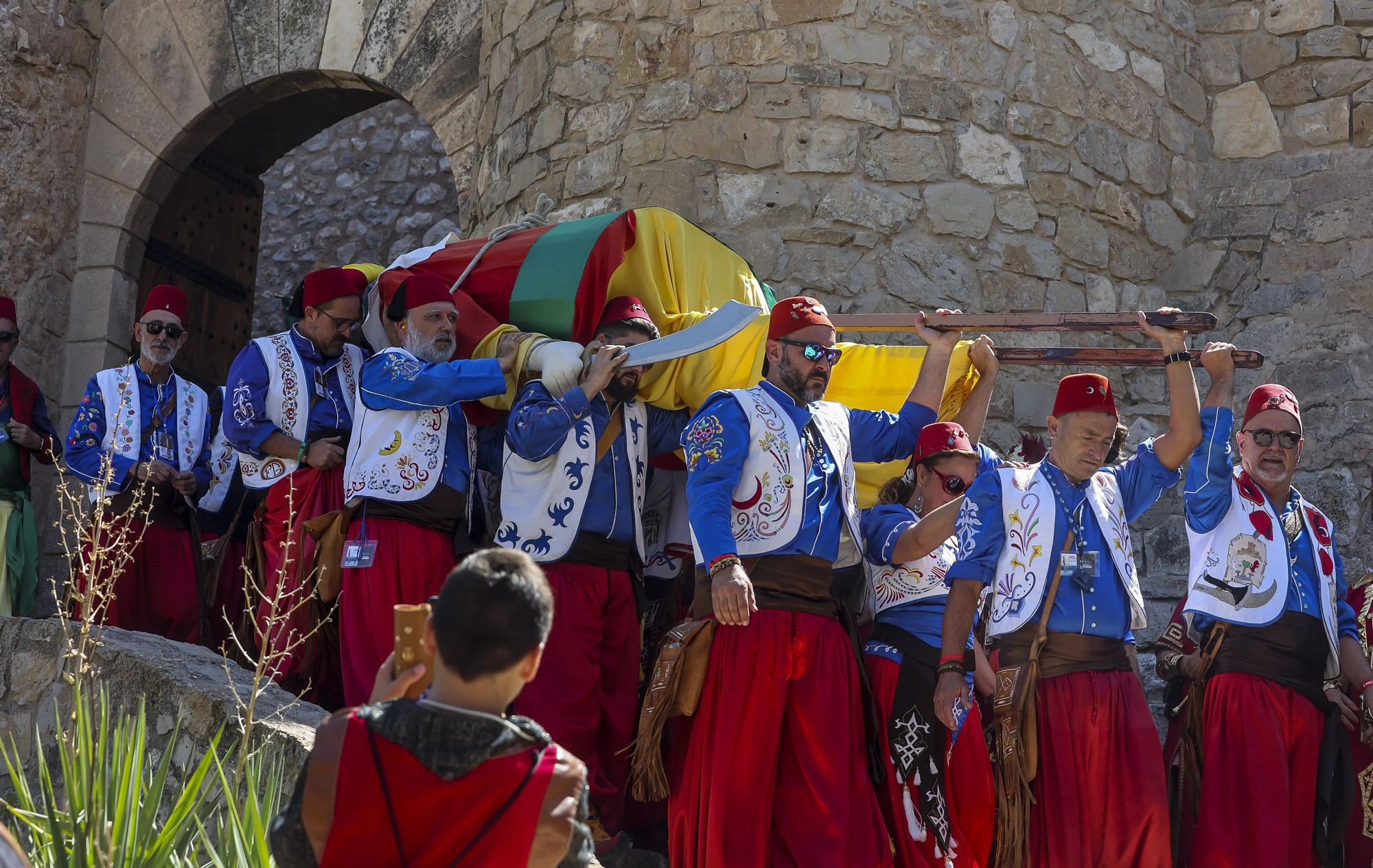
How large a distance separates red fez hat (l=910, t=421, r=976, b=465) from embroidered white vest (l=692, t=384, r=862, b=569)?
14.4 inches

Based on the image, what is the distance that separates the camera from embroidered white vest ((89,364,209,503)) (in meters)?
5.45

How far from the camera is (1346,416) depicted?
6.36m

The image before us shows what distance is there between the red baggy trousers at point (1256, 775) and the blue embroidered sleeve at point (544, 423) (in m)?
1.97

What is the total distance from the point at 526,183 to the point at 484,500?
2.49 metres

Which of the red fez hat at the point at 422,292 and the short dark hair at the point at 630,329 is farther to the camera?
the red fez hat at the point at 422,292

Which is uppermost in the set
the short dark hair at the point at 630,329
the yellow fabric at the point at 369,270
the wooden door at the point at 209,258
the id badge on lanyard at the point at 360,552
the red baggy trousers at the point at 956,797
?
the wooden door at the point at 209,258

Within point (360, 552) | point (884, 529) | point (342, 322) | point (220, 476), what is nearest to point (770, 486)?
point (884, 529)

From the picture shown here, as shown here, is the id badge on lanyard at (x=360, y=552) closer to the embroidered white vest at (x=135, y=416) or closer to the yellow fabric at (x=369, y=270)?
the yellow fabric at (x=369, y=270)

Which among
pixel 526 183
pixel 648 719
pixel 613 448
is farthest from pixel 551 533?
pixel 526 183

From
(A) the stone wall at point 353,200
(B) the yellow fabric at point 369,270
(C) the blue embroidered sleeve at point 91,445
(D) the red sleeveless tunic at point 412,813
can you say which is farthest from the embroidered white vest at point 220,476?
(A) the stone wall at point 353,200

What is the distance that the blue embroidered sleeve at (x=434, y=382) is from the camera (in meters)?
4.26

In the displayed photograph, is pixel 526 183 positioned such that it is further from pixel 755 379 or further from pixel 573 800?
pixel 573 800

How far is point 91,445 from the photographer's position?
17.9 ft

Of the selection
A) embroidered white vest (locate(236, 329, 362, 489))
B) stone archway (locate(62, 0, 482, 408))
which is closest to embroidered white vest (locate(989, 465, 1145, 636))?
embroidered white vest (locate(236, 329, 362, 489))
